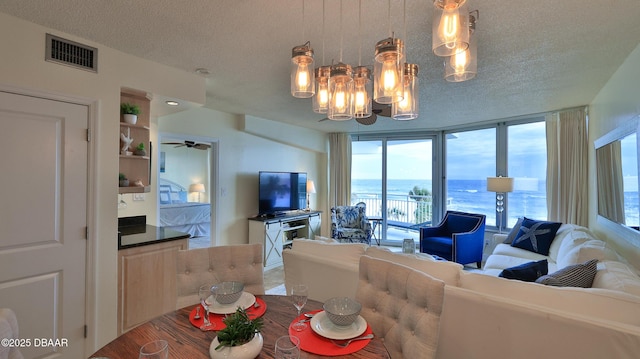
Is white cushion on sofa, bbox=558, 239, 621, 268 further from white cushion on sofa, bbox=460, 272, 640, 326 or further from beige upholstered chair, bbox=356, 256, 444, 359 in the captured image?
beige upholstered chair, bbox=356, 256, 444, 359

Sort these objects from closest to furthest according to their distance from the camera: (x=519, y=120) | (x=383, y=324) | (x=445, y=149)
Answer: (x=383, y=324)
(x=519, y=120)
(x=445, y=149)

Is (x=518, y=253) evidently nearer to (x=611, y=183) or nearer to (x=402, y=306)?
(x=611, y=183)

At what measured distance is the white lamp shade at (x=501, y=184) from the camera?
4227 mm

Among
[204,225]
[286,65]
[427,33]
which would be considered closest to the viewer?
[427,33]

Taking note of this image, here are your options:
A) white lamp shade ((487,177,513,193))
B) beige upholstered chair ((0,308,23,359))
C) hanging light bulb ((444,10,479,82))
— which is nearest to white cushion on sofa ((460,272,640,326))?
hanging light bulb ((444,10,479,82))

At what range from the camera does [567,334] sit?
1.33 m

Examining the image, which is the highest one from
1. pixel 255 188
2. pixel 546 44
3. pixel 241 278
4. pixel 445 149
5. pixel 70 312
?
pixel 546 44

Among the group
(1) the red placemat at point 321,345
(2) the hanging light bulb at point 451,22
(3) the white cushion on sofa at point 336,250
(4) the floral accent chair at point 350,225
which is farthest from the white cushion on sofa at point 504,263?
(2) the hanging light bulb at point 451,22

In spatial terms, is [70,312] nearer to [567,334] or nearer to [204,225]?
[567,334]

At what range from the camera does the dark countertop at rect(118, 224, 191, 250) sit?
235 centimetres

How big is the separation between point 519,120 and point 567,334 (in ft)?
14.1

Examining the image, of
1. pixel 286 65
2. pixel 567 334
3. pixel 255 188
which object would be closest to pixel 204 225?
pixel 255 188

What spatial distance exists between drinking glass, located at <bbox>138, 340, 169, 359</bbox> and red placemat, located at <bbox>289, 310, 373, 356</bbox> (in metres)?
0.50

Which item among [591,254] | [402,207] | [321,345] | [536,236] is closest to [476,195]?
[402,207]
